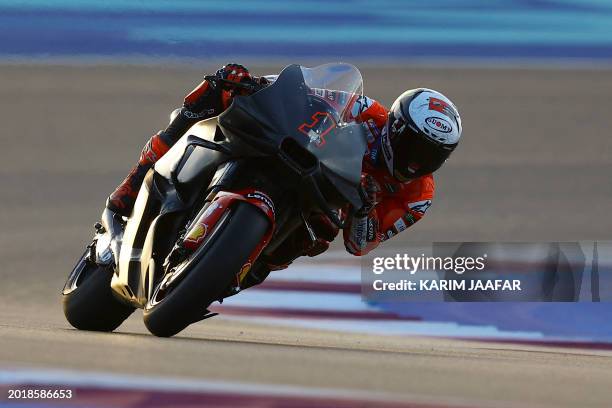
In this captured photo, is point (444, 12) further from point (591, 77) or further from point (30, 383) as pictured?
point (30, 383)

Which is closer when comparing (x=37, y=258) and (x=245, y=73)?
(x=245, y=73)

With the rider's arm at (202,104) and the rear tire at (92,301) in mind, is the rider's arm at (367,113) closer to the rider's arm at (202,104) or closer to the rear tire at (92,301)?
the rider's arm at (202,104)

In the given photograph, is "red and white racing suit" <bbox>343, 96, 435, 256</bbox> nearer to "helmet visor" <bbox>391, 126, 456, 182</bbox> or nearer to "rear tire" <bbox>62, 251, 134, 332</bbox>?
"helmet visor" <bbox>391, 126, 456, 182</bbox>

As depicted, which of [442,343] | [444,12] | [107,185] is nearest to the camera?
[442,343]

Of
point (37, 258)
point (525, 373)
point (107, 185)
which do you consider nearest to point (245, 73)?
point (525, 373)

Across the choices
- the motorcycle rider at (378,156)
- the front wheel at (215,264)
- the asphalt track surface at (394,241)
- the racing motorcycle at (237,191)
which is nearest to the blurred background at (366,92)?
the asphalt track surface at (394,241)

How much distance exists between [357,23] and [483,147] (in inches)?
102

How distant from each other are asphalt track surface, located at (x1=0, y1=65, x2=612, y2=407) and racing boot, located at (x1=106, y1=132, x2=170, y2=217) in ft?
1.86

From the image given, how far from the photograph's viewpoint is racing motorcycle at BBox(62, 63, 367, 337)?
4570 millimetres

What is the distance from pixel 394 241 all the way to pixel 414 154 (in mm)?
3135

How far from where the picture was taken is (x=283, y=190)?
15.6ft

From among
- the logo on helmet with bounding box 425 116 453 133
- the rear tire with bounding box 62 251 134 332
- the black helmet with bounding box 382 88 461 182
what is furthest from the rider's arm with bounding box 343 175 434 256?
the rear tire with bounding box 62 251 134 332

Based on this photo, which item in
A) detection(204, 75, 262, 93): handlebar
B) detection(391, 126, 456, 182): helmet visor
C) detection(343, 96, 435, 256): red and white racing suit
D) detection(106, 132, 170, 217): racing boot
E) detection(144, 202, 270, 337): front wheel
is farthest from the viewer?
detection(106, 132, 170, 217): racing boot

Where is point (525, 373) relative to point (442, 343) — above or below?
above
